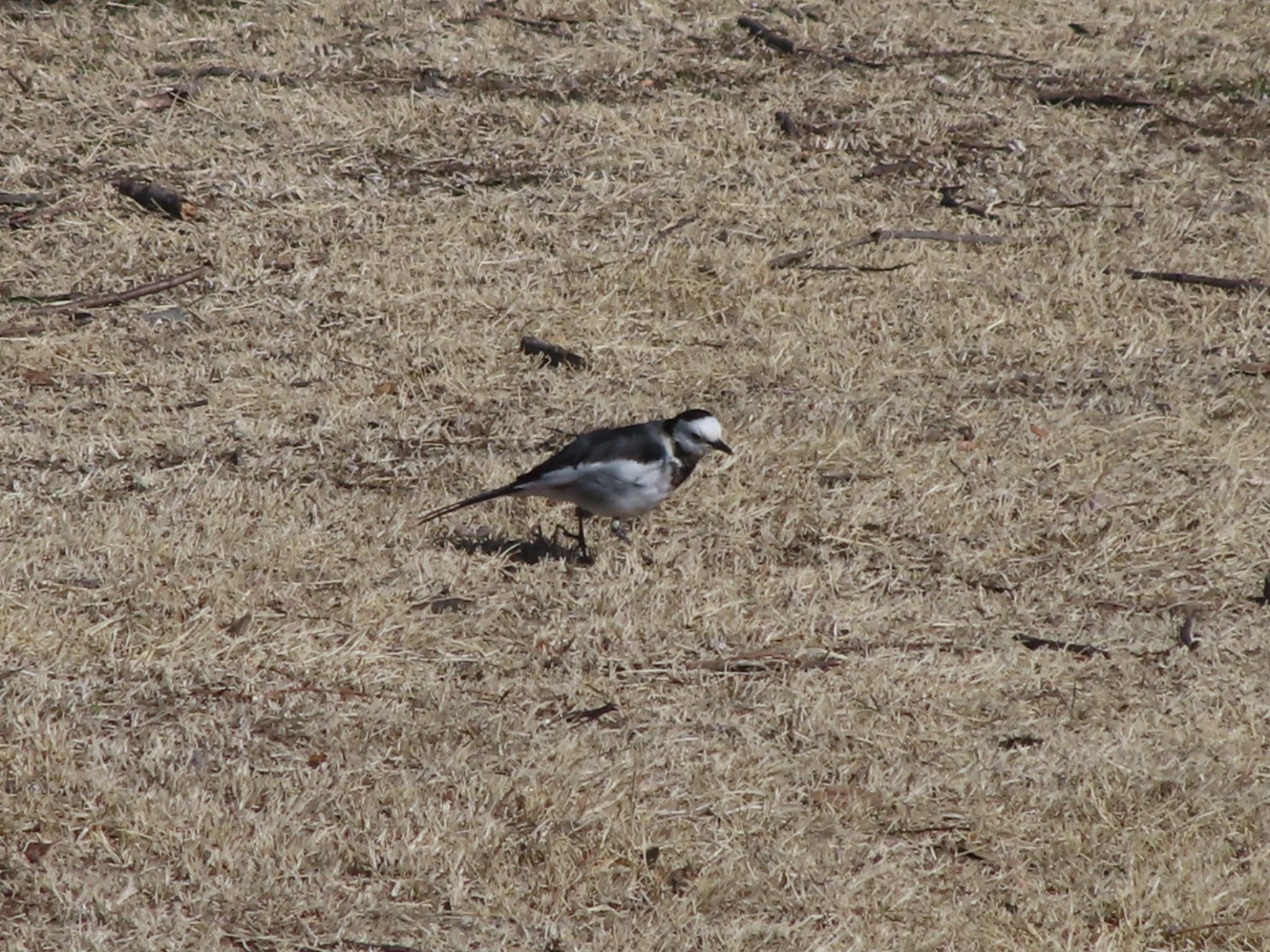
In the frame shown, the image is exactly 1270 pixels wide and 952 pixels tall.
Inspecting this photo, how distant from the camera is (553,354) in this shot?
33.4 feet

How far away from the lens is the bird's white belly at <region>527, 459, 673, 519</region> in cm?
784

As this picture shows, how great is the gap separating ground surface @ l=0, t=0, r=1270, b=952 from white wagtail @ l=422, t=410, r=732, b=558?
0.25m

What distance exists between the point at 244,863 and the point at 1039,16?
11.5 meters

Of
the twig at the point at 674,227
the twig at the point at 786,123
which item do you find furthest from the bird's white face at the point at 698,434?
the twig at the point at 786,123

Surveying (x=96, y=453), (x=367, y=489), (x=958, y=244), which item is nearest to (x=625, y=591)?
(x=367, y=489)

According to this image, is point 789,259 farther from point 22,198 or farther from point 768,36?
point 22,198

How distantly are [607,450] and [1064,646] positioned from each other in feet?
7.03

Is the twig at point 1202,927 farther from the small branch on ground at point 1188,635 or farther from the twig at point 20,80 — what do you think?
the twig at point 20,80

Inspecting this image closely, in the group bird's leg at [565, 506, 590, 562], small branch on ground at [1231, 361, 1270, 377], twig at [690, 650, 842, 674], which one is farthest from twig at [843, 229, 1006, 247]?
twig at [690, 650, 842, 674]

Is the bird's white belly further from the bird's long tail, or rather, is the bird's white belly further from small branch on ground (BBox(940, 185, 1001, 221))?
small branch on ground (BBox(940, 185, 1001, 221))

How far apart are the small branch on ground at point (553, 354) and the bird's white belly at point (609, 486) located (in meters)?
2.16

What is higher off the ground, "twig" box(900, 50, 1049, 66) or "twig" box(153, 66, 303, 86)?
"twig" box(900, 50, 1049, 66)

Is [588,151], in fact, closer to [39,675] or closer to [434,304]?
[434,304]

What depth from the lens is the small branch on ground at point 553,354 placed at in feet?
33.2
